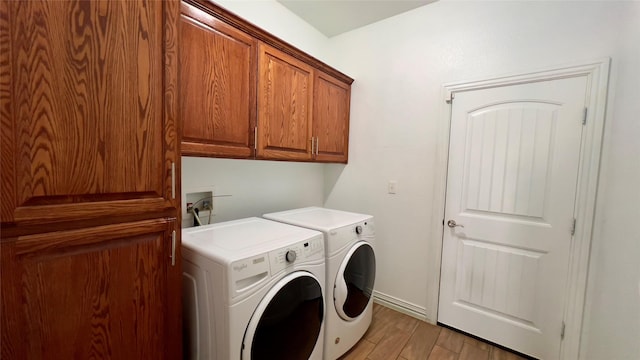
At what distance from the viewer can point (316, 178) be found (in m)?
2.67

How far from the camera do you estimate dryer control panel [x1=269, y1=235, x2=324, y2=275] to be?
1.17m

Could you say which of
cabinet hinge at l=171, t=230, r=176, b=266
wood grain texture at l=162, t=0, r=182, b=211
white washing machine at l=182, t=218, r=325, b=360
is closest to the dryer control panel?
white washing machine at l=182, t=218, r=325, b=360

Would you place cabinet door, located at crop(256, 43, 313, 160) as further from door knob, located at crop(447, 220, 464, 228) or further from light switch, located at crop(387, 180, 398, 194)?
door knob, located at crop(447, 220, 464, 228)

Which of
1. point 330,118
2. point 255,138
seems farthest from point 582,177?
point 255,138

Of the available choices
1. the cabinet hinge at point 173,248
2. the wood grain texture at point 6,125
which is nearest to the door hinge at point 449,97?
the cabinet hinge at point 173,248

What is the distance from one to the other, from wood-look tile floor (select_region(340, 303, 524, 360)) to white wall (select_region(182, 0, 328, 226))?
126 centimetres

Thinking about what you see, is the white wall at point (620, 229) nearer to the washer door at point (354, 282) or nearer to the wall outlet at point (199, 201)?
the washer door at point (354, 282)

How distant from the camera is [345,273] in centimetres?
161

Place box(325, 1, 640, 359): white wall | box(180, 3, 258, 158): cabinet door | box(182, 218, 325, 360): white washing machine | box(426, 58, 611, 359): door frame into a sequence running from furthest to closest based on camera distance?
1. box(426, 58, 611, 359): door frame
2. box(180, 3, 258, 158): cabinet door
3. box(325, 1, 640, 359): white wall
4. box(182, 218, 325, 360): white washing machine

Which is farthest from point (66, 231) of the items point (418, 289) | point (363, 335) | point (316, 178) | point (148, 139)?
point (418, 289)

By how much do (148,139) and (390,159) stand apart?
6.03 ft

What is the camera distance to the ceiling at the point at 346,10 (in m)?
2.03

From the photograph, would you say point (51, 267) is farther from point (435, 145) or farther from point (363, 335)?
point (435, 145)

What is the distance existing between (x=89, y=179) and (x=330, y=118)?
5.79 ft
